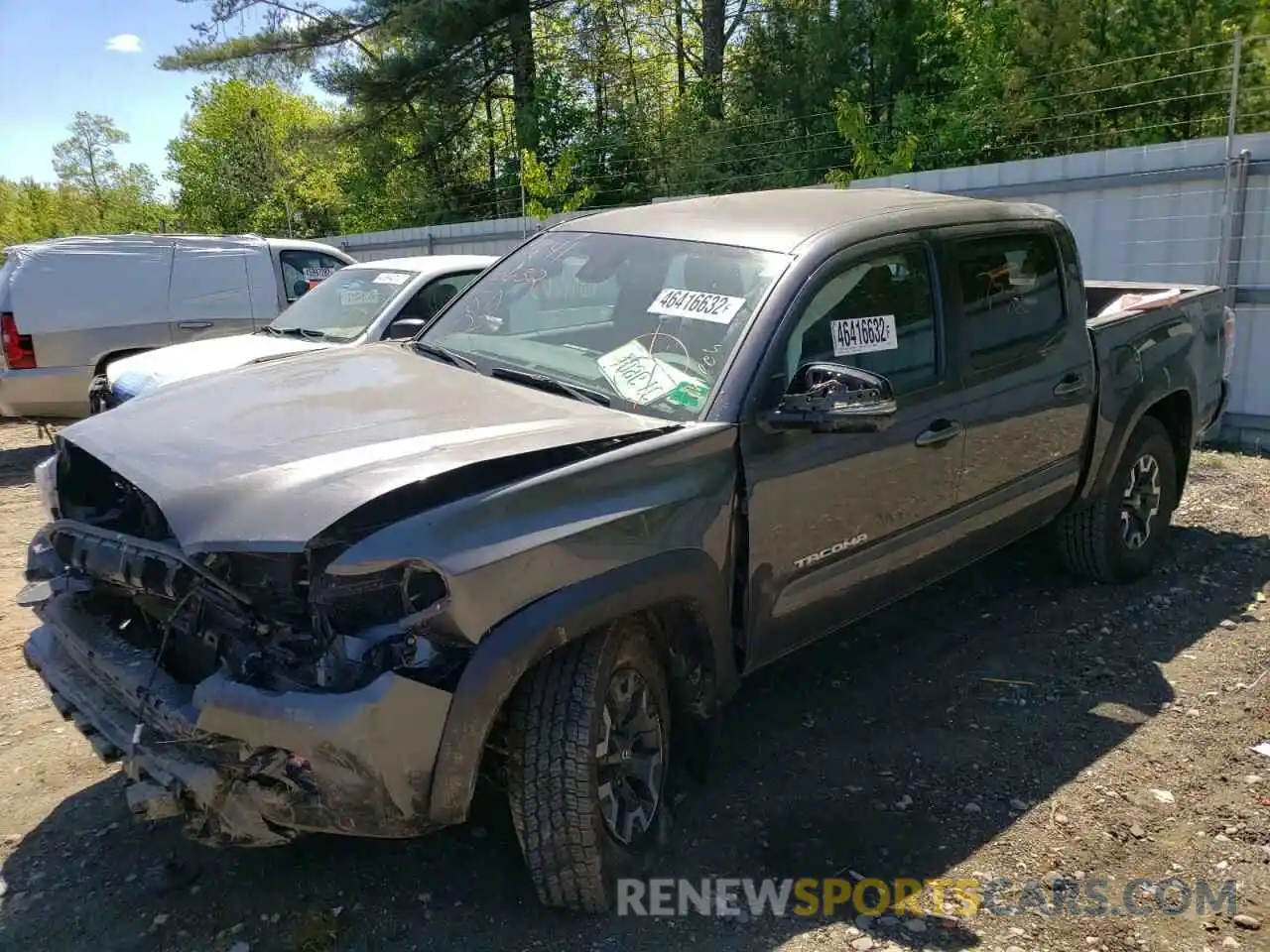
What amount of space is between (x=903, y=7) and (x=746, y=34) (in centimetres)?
369

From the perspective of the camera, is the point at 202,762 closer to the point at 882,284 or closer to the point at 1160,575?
the point at 882,284

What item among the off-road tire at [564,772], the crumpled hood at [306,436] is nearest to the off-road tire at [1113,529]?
the crumpled hood at [306,436]

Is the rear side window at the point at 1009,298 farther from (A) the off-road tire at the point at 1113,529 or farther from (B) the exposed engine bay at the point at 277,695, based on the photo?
(B) the exposed engine bay at the point at 277,695

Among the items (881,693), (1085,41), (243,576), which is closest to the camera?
(243,576)

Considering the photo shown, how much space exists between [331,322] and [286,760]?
551 cm

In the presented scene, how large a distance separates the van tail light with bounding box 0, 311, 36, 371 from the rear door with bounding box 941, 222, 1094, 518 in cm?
809

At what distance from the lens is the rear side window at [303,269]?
9.92 meters

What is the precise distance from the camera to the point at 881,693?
13.7 feet

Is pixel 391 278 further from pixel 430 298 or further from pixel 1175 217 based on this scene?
pixel 1175 217

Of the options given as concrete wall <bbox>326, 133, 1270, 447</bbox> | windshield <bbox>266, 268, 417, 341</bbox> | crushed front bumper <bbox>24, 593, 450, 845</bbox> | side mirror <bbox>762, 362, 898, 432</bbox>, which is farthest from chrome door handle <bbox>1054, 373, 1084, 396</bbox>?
windshield <bbox>266, 268, 417, 341</bbox>

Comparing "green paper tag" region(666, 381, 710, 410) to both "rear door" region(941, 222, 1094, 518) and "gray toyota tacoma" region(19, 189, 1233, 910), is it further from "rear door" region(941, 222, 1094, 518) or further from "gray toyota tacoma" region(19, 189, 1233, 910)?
"rear door" region(941, 222, 1094, 518)

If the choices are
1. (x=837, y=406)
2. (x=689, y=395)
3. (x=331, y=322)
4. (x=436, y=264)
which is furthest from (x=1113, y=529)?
(x=331, y=322)

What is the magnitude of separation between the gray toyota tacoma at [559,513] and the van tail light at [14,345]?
633 centimetres

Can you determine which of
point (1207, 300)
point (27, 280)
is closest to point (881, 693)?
point (1207, 300)
